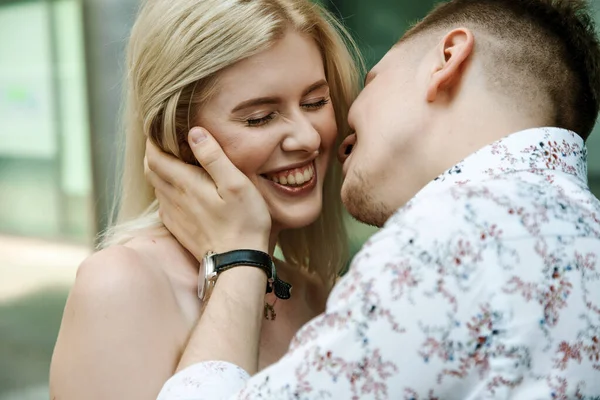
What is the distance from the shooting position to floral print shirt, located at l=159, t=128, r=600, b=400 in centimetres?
101

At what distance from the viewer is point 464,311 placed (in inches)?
40.1

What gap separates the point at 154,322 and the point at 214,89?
0.56 m

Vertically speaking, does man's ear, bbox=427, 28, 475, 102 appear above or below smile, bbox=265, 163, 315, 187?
above

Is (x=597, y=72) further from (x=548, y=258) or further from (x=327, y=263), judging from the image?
(x=327, y=263)

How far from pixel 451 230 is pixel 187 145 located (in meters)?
0.95

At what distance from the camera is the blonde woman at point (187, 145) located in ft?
5.00

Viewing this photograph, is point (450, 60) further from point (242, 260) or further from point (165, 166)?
point (165, 166)

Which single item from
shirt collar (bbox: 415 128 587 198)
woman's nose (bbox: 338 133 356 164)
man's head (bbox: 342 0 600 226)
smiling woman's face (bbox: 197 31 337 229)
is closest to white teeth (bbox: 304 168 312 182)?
smiling woman's face (bbox: 197 31 337 229)

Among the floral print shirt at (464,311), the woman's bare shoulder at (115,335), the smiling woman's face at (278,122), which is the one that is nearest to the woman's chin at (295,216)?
the smiling woman's face at (278,122)

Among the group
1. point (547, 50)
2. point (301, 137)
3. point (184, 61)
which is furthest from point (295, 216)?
point (547, 50)

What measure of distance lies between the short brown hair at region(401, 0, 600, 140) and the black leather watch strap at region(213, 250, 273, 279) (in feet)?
2.06

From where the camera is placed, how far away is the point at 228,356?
1.44 m

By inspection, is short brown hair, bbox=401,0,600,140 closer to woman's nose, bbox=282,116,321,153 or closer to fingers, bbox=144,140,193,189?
woman's nose, bbox=282,116,321,153

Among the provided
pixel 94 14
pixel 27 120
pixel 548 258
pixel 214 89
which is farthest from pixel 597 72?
pixel 27 120
